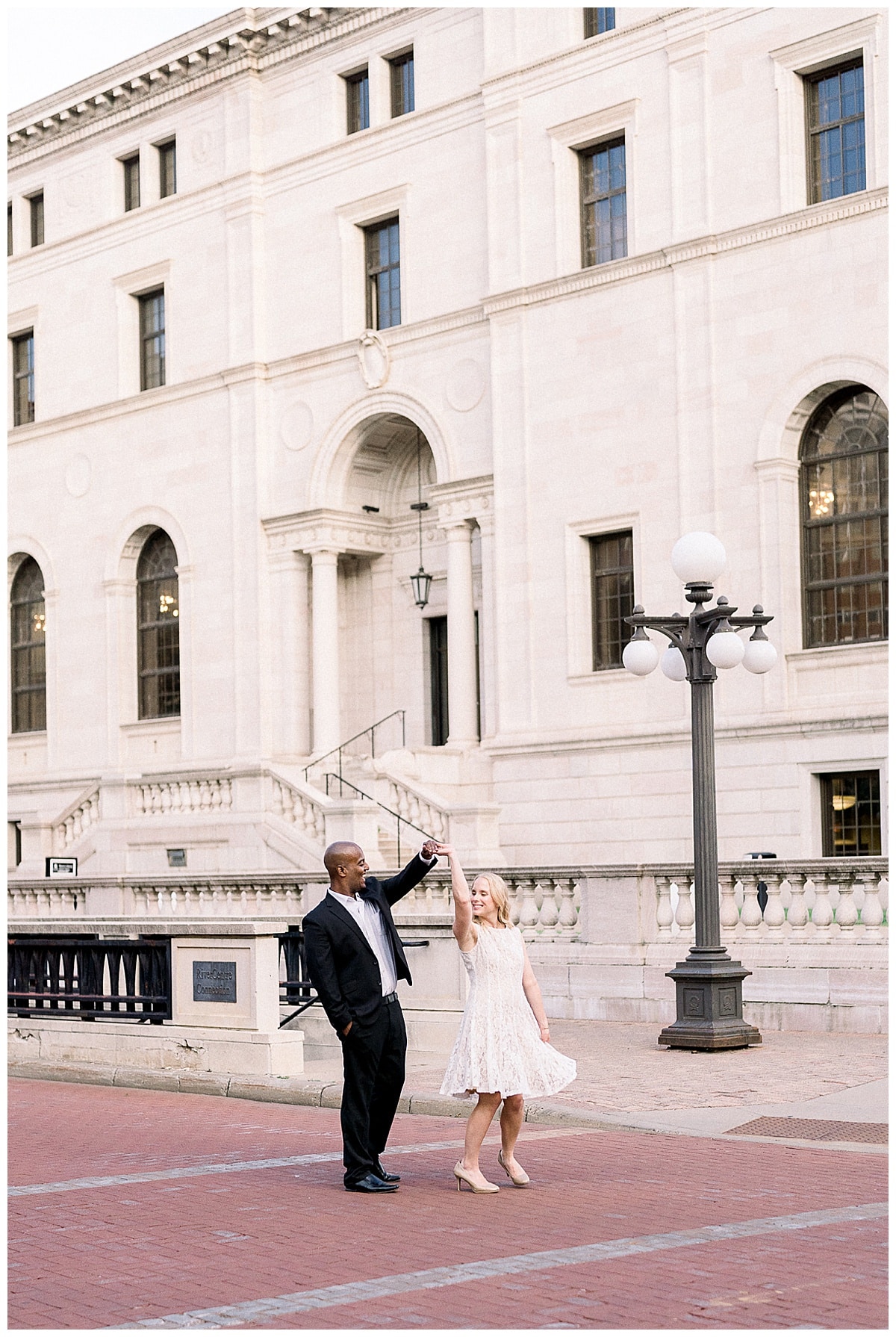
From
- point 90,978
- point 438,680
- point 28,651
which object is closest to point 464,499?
point 438,680

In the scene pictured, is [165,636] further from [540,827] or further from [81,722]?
[540,827]

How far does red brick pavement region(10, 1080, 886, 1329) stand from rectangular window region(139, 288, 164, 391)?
28.0 meters

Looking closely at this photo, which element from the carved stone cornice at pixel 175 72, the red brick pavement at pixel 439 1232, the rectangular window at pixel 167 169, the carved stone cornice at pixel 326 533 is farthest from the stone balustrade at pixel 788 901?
the rectangular window at pixel 167 169

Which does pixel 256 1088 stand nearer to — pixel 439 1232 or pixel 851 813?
pixel 439 1232

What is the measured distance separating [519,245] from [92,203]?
1310 centimetres

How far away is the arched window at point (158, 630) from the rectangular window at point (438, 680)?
17.4 ft

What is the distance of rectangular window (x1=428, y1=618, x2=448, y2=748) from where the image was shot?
36.2 meters

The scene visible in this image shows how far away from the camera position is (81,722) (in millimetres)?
39594

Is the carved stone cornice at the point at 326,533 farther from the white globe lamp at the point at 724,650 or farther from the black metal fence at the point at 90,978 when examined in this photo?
the white globe lamp at the point at 724,650

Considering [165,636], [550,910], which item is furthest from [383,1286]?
[165,636]

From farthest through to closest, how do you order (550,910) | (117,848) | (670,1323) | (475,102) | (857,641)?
1. (117,848)
2. (475,102)
3. (857,641)
4. (550,910)
5. (670,1323)

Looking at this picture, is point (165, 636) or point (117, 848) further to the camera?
point (165, 636)

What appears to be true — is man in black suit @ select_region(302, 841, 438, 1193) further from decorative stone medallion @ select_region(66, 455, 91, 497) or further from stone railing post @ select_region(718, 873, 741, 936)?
decorative stone medallion @ select_region(66, 455, 91, 497)

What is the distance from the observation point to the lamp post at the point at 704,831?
56.1 ft
